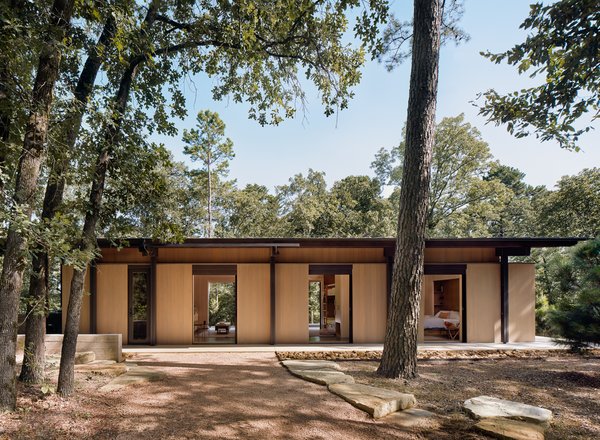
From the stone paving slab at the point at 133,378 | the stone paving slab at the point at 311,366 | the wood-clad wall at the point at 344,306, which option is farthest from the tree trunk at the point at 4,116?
the wood-clad wall at the point at 344,306

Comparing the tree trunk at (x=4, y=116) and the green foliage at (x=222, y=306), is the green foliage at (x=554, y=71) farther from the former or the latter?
the green foliage at (x=222, y=306)

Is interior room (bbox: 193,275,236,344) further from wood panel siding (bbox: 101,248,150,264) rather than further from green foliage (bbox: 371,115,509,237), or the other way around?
green foliage (bbox: 371,115,509,237)

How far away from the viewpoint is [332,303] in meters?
15.0

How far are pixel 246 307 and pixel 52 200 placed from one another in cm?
585

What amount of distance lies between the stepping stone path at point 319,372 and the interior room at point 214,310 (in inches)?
167

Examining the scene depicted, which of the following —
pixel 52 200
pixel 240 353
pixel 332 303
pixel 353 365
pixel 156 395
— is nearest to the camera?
pixel 156 395

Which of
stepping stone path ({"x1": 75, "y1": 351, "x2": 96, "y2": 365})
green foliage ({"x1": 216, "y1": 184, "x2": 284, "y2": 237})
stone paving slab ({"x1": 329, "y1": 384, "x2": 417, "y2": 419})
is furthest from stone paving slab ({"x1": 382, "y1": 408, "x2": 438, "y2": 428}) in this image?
green foliage ({"x1": 216, "y1": 184, "x2": 284, "y2": 237})

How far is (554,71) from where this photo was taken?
7.37 meters

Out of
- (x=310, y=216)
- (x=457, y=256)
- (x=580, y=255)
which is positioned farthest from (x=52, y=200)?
(x=310, y=216)

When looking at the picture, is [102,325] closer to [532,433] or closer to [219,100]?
[219,100]

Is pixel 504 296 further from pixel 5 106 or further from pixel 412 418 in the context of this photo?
pixel 5 106

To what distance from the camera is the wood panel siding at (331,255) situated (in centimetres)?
1074

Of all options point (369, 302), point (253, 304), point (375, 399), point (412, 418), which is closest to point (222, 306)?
point (253, 304)

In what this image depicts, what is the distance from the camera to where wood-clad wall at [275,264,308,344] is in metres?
10.5
